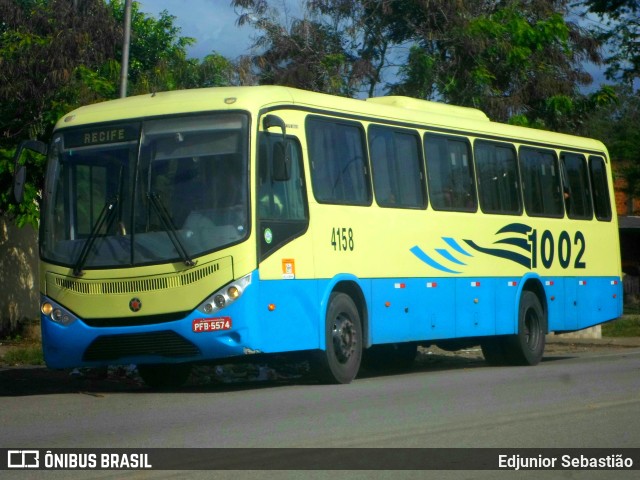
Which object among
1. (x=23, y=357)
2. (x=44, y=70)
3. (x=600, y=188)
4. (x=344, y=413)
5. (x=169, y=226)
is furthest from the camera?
(x=44, y=70)

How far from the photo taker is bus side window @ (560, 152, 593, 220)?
1952cm

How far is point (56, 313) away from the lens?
13180 mm

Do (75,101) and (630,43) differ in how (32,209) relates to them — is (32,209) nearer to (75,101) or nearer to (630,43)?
(75,101)

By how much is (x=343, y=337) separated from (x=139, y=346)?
253cm

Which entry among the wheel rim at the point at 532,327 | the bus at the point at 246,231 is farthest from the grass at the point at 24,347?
the wheel rim at the point at 532,327

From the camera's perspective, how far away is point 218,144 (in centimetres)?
1288

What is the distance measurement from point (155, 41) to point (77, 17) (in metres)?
20.1

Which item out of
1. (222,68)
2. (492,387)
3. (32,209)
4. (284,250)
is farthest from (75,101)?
(492,387)

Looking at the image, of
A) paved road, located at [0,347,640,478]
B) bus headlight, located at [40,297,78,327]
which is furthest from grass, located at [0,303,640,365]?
bus headlight, located at [40,297,78,327]

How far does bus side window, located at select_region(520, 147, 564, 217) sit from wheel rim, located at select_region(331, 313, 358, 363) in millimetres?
5202

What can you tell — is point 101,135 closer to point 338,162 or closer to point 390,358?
point 338,162

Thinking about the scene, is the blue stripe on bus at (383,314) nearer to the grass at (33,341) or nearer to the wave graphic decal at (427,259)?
the wave graphic decal at (427,259)

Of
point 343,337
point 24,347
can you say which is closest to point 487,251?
point 343,337

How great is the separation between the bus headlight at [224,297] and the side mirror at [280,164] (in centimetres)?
111
